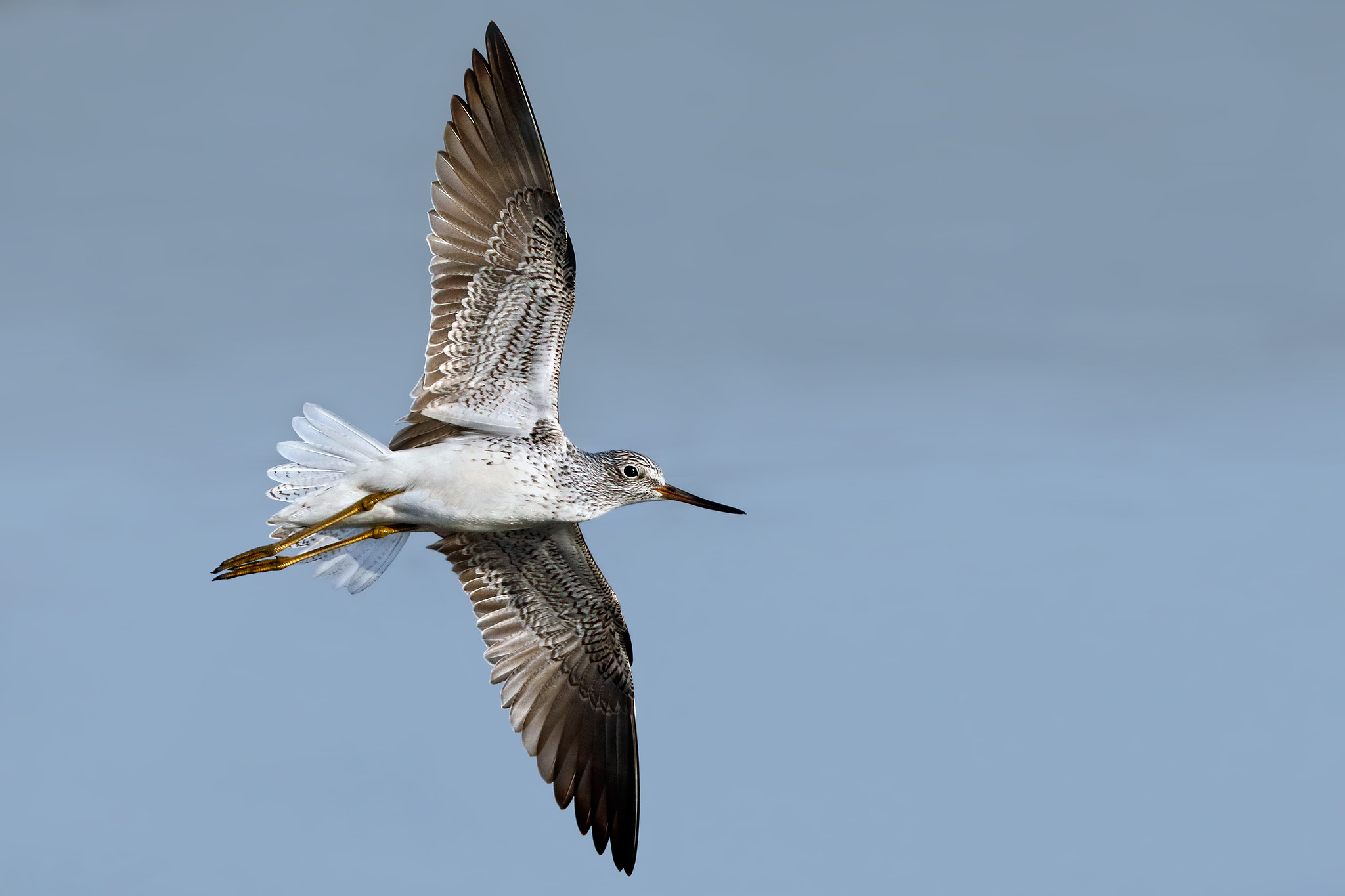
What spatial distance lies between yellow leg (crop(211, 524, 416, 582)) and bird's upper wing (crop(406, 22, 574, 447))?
1.21 m

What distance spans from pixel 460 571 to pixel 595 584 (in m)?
1.57

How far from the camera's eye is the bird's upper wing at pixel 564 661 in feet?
49.6

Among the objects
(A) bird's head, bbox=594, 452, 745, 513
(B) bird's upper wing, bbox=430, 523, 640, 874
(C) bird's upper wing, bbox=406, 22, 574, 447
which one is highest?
(C) bird's upper wing, bbox=406, 22, 574, 447

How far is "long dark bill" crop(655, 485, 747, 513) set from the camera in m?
14.8

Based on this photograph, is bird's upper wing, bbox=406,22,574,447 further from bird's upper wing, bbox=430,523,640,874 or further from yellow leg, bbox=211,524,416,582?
bird's upper wing, bbox=430,523,640,874

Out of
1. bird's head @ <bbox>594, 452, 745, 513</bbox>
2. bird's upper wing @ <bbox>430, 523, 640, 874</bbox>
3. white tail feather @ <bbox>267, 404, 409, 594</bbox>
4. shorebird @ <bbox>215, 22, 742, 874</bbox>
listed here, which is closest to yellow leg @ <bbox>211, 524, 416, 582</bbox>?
shorebird @ <bbox>215, 22, 742, 874</bbox>

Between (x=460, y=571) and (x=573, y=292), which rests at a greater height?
(x=573, y=292)

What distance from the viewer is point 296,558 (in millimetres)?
13953

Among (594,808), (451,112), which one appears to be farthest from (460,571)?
(451,112)

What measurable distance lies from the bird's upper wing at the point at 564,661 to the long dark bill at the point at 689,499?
3.64 ft

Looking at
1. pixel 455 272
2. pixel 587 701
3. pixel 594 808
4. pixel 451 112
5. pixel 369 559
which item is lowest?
pixel 594 808

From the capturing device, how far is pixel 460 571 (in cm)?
1543

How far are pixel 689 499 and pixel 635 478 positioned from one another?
0.91m

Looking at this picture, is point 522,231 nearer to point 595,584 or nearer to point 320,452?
point 320,452
